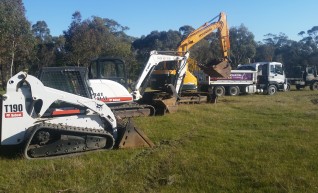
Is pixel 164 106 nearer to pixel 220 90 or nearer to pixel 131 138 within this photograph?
pixel 131 138

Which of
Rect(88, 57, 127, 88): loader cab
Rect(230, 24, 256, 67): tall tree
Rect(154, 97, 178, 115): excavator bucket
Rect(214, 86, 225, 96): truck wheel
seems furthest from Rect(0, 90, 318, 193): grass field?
Rect(230, 24, 256, 67): tall tree

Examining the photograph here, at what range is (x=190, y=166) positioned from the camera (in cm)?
730

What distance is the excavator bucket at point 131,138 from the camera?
881 centimetres

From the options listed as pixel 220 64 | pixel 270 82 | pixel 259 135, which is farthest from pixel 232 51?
pixel 259 135

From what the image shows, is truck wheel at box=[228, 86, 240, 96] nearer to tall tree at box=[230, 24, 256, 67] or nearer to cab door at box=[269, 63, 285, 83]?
cab door at box=[269, 63, 285, 83]

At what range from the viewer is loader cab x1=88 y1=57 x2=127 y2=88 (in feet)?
40.2

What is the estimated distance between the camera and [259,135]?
34.3ft

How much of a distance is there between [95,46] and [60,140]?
3496cm

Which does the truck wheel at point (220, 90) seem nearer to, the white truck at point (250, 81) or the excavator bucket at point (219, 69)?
the white truck at point (250, 81)

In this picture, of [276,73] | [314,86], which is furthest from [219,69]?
[314,86]

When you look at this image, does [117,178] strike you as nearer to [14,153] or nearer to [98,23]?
[14,153]

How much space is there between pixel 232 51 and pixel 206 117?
50.9 metres

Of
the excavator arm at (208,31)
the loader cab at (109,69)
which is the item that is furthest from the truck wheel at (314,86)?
the loader cab at (109,69)

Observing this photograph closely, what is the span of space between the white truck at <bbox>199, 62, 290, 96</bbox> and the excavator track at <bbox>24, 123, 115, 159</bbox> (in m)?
16.0
